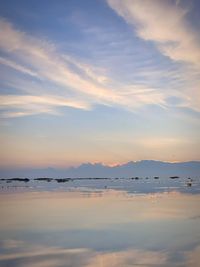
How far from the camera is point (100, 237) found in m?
19.8

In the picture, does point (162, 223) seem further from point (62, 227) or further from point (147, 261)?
point (147, 261)

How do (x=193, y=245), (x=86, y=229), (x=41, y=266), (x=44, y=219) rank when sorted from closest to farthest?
1. (x=41, y=266)
2. (x=193, y=245)
3. (x=86, y=229)
4. (x=44, y=219)

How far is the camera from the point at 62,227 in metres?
23.2

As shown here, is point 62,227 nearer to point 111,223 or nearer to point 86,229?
point 86,229

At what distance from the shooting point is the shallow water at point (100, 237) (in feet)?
48.4

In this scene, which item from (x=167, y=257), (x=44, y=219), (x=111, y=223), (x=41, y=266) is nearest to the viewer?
(x=41, y=266)

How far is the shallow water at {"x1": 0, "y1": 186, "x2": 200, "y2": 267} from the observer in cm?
1475

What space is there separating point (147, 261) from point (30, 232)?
9390mm

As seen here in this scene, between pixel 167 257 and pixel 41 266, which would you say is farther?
pixel 167 257

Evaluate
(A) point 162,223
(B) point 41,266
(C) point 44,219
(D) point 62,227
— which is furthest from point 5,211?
(B) point 41,266

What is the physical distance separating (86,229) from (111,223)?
2.55 metres

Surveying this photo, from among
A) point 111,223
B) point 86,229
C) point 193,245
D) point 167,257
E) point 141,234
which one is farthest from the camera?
point 111,223

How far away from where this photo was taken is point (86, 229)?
22516 mm

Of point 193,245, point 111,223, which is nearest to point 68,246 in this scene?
point 193,245
